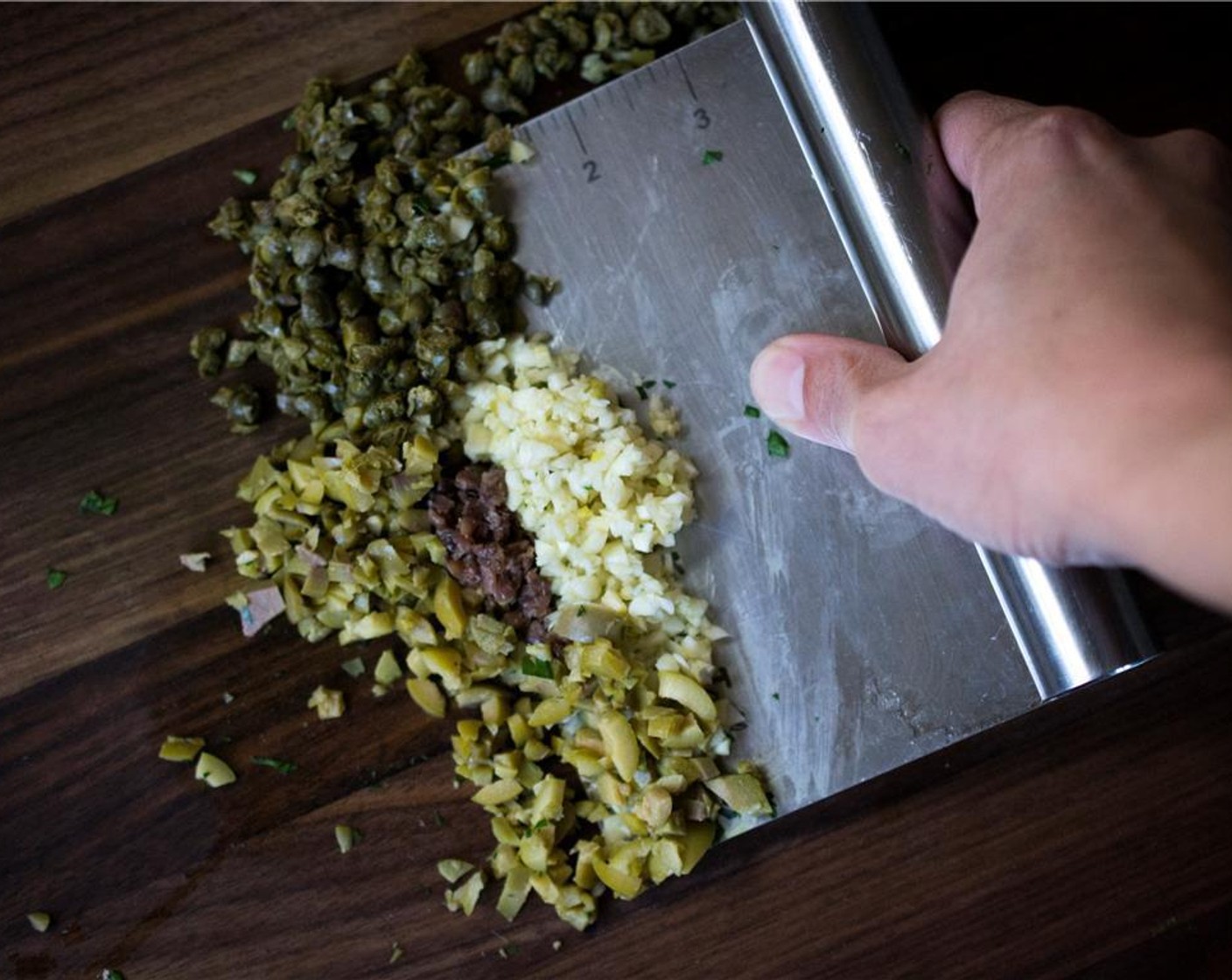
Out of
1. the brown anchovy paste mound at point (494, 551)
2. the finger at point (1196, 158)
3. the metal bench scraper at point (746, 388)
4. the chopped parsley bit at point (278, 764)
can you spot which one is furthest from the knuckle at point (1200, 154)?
the chopped parsley bit at point (278, 764)

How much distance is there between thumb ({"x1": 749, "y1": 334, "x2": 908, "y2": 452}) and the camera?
1128mm

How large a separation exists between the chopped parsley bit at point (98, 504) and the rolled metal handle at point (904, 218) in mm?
933

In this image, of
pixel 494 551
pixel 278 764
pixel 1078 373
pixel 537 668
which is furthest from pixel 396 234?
pixel 1078 373

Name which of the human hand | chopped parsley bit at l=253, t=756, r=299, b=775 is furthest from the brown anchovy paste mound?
the human hand

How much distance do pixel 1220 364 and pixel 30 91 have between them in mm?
1376

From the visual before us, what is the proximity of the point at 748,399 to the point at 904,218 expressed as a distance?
0.93 feet

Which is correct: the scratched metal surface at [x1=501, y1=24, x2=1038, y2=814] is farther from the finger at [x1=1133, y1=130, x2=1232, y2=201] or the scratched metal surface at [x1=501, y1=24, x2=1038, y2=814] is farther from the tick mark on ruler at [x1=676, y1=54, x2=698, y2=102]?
the finger at [x1=1133, y1=130, x2=1232, y2=201]

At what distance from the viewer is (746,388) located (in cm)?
140

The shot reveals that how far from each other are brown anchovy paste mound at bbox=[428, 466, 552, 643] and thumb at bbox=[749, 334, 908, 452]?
33cm

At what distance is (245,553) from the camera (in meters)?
1.41

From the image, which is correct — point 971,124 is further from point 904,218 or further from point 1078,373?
point 1078,373

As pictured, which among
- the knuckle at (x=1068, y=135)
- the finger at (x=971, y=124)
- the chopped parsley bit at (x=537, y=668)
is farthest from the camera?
the chopped parsley bit at (x=537, y=668)

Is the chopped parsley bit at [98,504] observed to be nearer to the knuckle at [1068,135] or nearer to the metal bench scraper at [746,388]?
the metal bench scraper at [746,388]

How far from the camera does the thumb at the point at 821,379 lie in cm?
113
